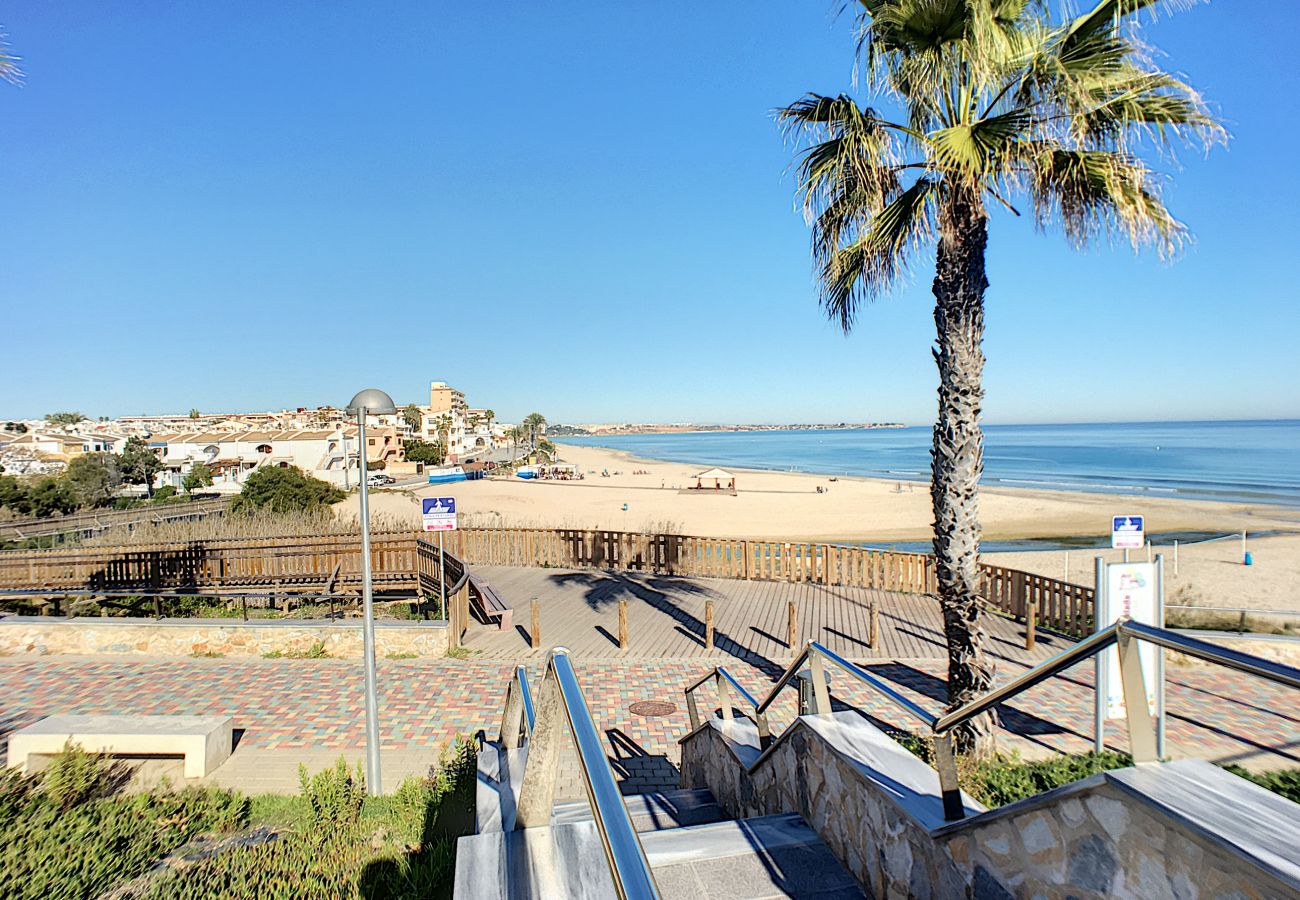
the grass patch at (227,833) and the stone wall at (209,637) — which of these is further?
the stone wall at (209,637)

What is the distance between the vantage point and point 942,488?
6.56 meters

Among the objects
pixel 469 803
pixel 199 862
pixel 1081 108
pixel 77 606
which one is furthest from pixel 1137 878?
pixel 77 606

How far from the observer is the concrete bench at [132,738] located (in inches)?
249

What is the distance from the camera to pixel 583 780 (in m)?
1.30

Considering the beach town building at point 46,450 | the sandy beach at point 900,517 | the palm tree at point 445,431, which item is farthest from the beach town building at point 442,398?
the sandy beach at point 900,517

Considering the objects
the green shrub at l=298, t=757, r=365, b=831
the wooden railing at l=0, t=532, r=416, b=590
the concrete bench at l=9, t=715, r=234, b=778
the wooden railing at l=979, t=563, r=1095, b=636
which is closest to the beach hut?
the wooden railing at l=979, t=563, r=1095, b=636

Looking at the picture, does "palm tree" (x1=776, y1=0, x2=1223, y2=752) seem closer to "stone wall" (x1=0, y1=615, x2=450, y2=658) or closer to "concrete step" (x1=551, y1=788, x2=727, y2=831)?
"concrete step" (x1=551, y1=788, x2=727, y2=831)

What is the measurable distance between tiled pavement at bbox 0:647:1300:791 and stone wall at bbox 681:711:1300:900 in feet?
12.5

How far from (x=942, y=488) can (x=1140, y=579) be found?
105 inches

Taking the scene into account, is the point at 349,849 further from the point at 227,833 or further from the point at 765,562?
the point at 765,562

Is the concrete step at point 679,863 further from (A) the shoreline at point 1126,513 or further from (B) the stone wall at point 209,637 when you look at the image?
(A) the shoreline at point 1126,513

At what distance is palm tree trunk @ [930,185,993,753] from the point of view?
635cm

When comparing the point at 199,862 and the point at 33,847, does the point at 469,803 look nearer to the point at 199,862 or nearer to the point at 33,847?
the point at 199,862

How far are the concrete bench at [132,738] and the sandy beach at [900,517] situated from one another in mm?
13815
